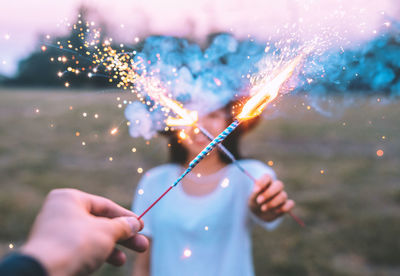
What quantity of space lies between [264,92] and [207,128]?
0.46 meters

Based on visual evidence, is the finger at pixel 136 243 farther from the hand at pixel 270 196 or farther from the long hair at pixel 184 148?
the long hair at pixel 184 148

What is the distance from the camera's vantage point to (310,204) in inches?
177

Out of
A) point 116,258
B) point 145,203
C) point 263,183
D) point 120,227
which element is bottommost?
point 263,183

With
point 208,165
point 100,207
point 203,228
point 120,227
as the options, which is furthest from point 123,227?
point 208,165

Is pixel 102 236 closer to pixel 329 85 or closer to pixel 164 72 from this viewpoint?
pixel 164 72

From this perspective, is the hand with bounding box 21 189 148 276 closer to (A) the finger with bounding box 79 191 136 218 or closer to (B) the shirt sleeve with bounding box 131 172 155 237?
(A) the finger with bounding box 79 191 136 218

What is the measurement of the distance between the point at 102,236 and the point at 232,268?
1.03m

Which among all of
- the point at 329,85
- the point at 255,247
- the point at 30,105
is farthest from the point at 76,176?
the point at 30,105

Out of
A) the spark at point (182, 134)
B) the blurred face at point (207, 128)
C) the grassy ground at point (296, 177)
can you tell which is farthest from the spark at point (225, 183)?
the grassy ground at point (296, 177)

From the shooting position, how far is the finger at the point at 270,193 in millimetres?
1449

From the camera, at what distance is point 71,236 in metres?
0.72

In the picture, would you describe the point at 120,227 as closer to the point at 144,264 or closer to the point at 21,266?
the point at 21,266

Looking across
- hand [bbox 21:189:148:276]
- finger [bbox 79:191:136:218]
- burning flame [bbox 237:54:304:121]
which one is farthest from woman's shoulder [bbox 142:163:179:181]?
hand [bbox 21:189:148:276]

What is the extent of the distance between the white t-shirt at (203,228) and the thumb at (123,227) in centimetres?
77
